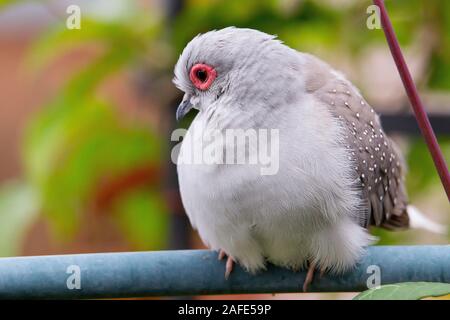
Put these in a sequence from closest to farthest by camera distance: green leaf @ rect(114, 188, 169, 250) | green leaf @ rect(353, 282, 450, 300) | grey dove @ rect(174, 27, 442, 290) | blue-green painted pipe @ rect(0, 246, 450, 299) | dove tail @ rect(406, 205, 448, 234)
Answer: green leaf @ rect(353, 282, 450, 300), blue-green painted pipe @ rect(0, 246, 450, 299), grey dove @ rect(174, 27, 442, 290), dove tail @ rect(406, 205, 448, 234), green leaf @ rect(114, 188, 169, 250)

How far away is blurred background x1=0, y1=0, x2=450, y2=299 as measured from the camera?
11.0 ft

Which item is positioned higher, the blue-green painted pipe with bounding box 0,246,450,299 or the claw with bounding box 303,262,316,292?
the blue-green painted pipe with bounding box 0,246,450,299

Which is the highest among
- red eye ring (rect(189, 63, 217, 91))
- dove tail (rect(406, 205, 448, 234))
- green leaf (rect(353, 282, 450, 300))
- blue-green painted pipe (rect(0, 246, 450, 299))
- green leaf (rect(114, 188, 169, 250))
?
red eye ring (rect(189, 63, 217, 91))

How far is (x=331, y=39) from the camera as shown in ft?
11.3

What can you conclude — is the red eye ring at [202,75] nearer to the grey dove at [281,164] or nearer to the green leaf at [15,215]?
the grey dove at [281,164]

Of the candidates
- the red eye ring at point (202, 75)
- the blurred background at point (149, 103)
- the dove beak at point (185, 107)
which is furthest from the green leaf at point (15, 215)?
the red eye ring at point (202, 75)

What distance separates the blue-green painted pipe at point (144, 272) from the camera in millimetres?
1706

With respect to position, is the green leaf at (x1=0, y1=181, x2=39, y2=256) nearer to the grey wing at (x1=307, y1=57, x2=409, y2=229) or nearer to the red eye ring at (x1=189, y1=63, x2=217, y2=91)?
the red eye ring at (x1=189, y1=63, x2=217, y2=91)

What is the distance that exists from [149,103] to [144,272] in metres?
1.97

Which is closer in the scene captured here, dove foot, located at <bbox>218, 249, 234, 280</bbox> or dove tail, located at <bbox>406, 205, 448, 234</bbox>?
dove foot, located at <bbox>218, 249, 234, 280</bbox>

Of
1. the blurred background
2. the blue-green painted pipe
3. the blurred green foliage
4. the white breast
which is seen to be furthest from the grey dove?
the blurred green foliage

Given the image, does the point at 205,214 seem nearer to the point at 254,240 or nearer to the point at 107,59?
the point at 254,240

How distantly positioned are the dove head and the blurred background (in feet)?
3.07
